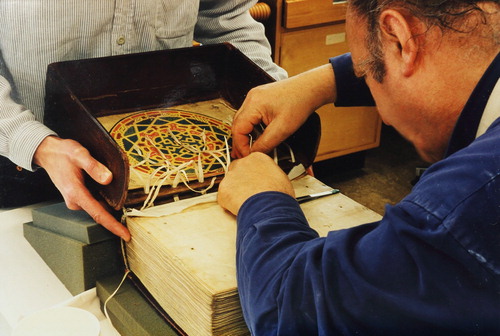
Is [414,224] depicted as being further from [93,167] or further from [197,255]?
[93,167]

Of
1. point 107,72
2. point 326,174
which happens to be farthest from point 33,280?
point 326,174

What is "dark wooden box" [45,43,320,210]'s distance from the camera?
42.1 inches

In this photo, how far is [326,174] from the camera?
10.7 feet

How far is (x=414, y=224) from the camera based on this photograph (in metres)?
0.65

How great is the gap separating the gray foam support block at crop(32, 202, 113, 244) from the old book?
0.18 ft

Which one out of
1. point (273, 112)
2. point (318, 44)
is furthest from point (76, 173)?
point (318, 44)

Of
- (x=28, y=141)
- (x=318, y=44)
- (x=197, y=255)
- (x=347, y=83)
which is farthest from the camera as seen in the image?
(x=318, y=44)

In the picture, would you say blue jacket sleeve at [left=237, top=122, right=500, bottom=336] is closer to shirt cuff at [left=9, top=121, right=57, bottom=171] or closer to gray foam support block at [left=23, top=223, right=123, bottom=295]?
gray foam support block at [left=23, top=223, right=123, bottom=295]

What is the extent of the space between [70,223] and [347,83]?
22.4 inches

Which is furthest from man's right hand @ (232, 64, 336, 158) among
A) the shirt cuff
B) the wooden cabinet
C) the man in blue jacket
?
the wooden cabinet

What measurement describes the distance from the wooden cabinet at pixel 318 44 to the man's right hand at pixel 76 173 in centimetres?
165

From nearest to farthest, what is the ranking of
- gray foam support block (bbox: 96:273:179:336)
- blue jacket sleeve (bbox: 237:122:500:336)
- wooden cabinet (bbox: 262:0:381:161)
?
blue jacket sleeve (bbox: 237:122:500:336) → gray foam support block (bbox: 96:273:179:336) → wooden cabinet (bbox: 262:0:381:161)

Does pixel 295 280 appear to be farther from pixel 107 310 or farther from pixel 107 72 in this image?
pixel 107 72

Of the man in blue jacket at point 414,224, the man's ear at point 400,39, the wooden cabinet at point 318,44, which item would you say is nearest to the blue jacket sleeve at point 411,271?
the man in blue jacket at point 414,224
